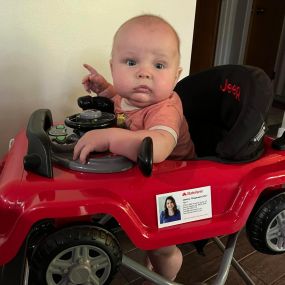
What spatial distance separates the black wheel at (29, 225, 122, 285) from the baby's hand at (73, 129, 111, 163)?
0.11 meters

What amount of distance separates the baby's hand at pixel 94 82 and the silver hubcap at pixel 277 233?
446 millimetres

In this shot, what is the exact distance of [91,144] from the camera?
50cm

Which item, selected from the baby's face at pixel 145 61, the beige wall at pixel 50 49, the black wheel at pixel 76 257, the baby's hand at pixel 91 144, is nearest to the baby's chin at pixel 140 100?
the baby's face at pixel 145 61

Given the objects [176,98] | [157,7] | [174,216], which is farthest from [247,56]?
[174,216]

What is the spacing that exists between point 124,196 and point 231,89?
305 mm

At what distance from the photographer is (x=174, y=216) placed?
50 cm

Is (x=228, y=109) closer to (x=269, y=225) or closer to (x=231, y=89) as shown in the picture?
(x=231, y=89)

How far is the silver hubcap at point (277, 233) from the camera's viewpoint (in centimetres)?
58

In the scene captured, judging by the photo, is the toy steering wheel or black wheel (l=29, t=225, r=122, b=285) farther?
the toy steering wheel

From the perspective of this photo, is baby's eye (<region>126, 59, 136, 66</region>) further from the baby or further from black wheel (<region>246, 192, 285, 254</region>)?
black wheel (<region>246, 192, 285, 254</region>)

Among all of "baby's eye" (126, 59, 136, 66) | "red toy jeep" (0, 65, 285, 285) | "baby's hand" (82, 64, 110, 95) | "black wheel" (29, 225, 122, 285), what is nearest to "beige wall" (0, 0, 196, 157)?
"baby's hand" (82, 64, 110, 95)

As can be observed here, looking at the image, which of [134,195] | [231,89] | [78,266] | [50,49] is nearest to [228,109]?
[231,89]

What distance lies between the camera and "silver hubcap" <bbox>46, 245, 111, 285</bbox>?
45cm

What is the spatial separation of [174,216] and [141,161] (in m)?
0.11
